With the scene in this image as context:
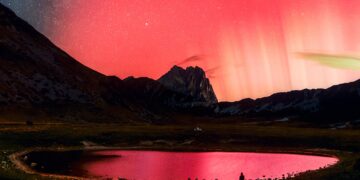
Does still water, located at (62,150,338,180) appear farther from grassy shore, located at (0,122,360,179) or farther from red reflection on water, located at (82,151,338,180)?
grassy shore, located at (0,122,360,179)

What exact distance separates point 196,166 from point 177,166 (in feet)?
10.3

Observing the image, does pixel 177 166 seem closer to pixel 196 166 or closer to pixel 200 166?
pixel 196 166

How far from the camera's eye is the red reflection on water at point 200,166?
6131 cm

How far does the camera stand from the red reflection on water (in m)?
61.3

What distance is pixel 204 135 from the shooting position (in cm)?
12781

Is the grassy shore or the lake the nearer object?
the lake

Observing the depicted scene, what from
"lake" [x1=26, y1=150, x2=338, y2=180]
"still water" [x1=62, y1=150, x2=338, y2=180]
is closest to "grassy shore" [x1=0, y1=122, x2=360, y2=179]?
"lake" [x1=26, y1=150, x2=338, y2=180]

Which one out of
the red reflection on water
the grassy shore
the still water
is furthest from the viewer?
the grassy shore

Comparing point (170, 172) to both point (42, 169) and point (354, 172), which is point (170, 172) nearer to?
point (42, 169)

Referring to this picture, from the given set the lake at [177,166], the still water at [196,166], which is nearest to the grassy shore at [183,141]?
the lake at [177,166]

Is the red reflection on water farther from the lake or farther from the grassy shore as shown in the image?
the grassy shore

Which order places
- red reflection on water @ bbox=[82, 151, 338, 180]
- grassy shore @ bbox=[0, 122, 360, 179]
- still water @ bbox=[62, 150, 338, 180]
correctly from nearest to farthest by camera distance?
1. still water @ bbox=[62, 150, 338, 180]
2. red reflection on water @ bbox=[82, 151, 338, 180]
3. grassy shore @ bbox=[0, 122, 360, 179]

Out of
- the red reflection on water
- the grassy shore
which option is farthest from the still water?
the grassy shore

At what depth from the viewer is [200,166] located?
71.2 metres
